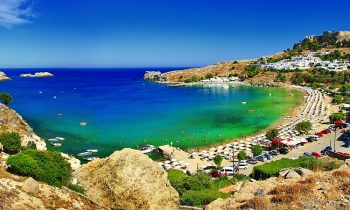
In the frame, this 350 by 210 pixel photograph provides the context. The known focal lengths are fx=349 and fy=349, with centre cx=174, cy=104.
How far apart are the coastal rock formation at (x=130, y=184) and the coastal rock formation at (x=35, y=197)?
1.45 metres

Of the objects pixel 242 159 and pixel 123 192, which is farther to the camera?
pixel 242 159

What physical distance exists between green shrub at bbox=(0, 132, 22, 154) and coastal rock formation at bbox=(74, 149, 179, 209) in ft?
59.9

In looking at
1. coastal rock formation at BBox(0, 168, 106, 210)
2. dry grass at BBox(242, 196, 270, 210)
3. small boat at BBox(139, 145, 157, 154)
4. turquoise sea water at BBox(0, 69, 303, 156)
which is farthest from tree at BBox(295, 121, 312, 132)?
dry grass at BBox(242, 196, 270, 210)

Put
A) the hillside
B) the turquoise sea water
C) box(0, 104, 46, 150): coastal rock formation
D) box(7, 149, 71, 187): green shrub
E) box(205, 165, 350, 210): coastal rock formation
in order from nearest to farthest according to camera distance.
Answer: box(205, 165, 350, 210): coastal rock formation, box(7, 149, 71, 187): green shrub, box(0, 104, 46, 150): coastal rock formation, the turquoise sea water, the hillside

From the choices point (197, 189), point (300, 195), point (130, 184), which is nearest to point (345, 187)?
point (300, 195)

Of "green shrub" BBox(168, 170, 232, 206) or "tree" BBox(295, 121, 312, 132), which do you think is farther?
"tree" BBox(295, 121, 312, 132)

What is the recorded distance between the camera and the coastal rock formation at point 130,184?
2027cm

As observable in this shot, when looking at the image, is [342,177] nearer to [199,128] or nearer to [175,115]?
[199,128]

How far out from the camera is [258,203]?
46.2ft

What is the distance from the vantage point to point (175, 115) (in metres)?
77.3

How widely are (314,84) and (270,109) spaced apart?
42862 millimetres

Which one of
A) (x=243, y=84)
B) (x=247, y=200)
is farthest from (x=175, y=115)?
(x=243, y=84)

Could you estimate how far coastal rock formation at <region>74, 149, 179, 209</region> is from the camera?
20266mm

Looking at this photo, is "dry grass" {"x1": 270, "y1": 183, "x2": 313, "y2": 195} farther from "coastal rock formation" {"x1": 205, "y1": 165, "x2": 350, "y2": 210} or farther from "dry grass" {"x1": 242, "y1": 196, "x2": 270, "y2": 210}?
"dry grass" {"x1": 242, "y1": 196, "x2": 270, "y2": 210}
